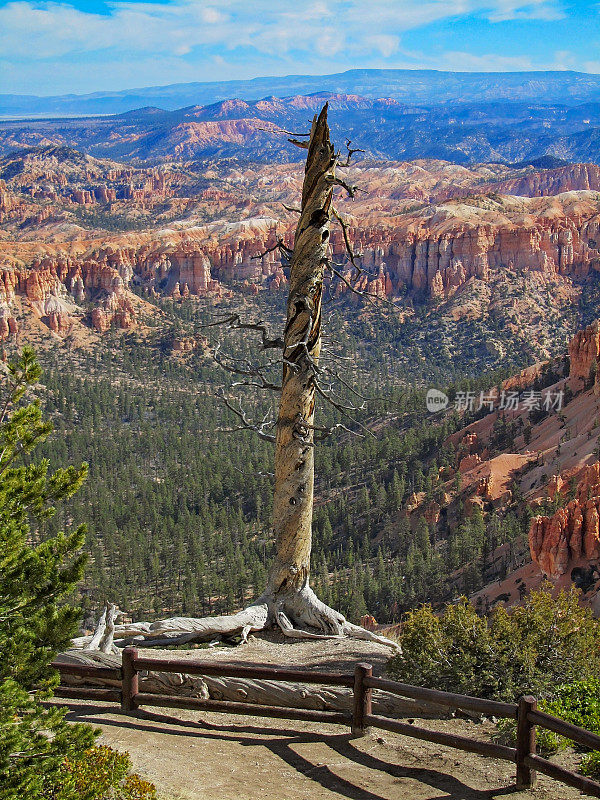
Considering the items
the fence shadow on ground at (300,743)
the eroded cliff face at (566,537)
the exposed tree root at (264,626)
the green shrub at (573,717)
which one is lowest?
the eroded cliff face at (566,537)

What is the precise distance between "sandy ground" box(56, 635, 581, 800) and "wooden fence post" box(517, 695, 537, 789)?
0.11 metres

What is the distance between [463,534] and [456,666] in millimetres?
34941

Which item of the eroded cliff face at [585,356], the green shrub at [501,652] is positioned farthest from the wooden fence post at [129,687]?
the eroded cliff face at [585,356]

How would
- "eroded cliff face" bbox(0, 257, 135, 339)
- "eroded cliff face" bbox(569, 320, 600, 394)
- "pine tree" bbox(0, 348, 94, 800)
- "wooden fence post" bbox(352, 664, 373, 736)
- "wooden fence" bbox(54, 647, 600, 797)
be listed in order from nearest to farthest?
"pine tree" bbox(0, 348, 94, 800)
"wooden fence" bbox(54, 647, 600, 797)
"wooden fence post" bbox(352, 664, 373, 736)
"eroded cliff face" bbox(569, 320, 600, 394)
"eroded cliff face" bbox(0, 257, 135, 339)

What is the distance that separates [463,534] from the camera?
141 feet

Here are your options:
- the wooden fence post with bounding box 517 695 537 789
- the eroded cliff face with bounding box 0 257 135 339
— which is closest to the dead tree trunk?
the wooden fence post with bounding box 517 695 537 789

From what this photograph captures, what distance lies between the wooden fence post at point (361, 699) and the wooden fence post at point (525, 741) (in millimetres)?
1588

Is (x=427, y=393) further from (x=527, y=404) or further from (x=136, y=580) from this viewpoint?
(x=136, y=580)

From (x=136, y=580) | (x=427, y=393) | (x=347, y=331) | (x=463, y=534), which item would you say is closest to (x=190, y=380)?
(x=347, y=331)

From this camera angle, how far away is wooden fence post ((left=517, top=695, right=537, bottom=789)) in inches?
275

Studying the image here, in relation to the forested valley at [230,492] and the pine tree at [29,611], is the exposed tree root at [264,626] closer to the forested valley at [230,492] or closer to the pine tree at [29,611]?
the pine tree at [29,611]

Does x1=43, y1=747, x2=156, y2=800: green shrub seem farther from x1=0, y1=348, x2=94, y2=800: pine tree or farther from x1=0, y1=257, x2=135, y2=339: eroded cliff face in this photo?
x1=0, y1=257, x2=135, y2=339: eroded cliff face

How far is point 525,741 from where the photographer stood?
6996mm

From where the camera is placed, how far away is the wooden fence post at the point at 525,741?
697 centimetres
